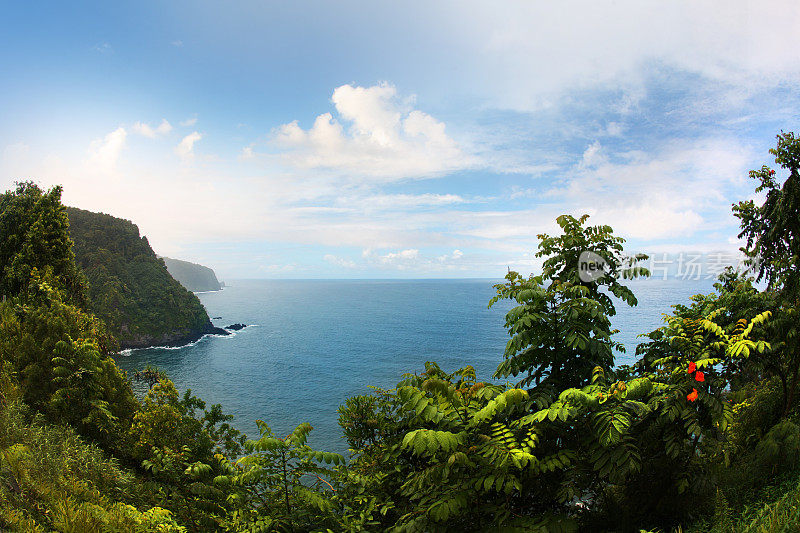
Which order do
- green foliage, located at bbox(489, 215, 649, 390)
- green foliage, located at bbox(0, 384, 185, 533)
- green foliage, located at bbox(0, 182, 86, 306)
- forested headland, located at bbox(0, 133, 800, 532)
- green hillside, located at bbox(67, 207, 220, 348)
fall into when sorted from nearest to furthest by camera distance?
1. green foliage, located at bbox(0, 384, 185, 533)
2. forested headland, located at bbox(0, 133, 800, 532)
3. green foliage, located at bbox(489, 215, 649, 390)
4. green foliage, located at bbox(0, 182, 86, 306)
5. green hillside, located at bbox(67, 207, 220, 348)

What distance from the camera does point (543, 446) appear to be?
205 inches

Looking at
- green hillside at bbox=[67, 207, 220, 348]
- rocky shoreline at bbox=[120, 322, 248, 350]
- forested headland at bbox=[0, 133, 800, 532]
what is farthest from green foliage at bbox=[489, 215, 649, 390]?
rocky shoreline at bbox=[120, 322, 248, 350]

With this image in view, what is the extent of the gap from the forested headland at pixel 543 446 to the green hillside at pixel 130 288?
8391 centimetres

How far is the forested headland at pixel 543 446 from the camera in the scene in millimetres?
4449

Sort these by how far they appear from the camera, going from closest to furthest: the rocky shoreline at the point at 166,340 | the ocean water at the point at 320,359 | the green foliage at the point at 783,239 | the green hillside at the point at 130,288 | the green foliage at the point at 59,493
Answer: the green foliage at the point at 59,493 < the green foliage at the point at 783,239 < the ocean water at the point at 320,359 < the rocky shoreline at the point at 166,340 < the green hillside at the point at 130,288

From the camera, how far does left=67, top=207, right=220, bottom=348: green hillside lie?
253ft

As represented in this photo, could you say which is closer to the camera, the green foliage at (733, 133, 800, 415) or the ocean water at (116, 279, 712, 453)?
the green foliage at (733, 133, 800, 415)

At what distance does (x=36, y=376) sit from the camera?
10906mm

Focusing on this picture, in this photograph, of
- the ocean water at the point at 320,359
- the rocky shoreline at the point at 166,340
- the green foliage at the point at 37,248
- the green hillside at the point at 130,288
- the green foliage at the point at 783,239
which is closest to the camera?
the green foliage at the point at 783,239

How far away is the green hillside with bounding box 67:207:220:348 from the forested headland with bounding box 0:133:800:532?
83907 millimetres

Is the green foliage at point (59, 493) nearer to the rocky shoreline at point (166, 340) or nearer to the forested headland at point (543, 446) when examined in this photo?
the forested headland at point (543, 446)

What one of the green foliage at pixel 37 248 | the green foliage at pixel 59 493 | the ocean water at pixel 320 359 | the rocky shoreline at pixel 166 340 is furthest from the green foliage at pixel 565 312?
the rocky shoreline at pixel 166 340

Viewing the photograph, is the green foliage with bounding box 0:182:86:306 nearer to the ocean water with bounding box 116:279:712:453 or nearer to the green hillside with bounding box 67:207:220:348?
the ocean water with bounding box 116:279:712:453

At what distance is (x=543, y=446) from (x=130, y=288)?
104 m
